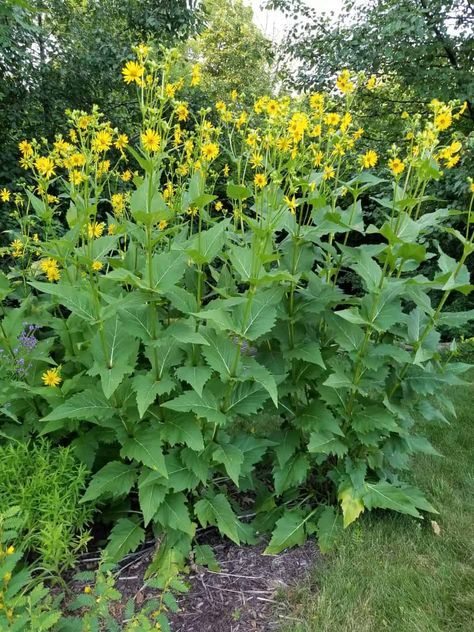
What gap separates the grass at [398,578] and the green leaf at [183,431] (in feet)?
2.63

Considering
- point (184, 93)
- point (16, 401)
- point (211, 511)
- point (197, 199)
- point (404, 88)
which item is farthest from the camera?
point (184, 93)

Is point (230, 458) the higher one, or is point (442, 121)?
point (442, 121)

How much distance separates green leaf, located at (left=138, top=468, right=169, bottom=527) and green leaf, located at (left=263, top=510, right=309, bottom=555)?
0.62 metres

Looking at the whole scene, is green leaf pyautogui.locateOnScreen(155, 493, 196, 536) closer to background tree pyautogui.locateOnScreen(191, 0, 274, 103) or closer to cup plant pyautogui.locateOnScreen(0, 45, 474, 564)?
cup plant pyautogui.locateOnScreen(0, 45, 474, 564)

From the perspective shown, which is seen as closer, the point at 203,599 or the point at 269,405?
the point at 203,599

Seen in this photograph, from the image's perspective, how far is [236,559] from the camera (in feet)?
7.85

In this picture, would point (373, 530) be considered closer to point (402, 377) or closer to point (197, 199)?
point (402, 377)

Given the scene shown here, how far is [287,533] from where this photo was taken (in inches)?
Result: 96.0

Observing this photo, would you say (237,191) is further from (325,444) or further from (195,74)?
(325,444)

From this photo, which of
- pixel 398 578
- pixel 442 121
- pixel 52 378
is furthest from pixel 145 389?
pixel 442 121

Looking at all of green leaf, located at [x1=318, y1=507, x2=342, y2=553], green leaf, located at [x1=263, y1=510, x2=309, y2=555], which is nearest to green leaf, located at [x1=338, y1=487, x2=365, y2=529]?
green leaf, located at [x1=318, y1=507, x2=342, y2=553]

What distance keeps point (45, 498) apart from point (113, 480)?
30 cm

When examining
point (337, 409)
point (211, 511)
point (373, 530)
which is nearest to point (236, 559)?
point (211, 511)

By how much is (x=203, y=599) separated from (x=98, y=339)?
1223 mm
